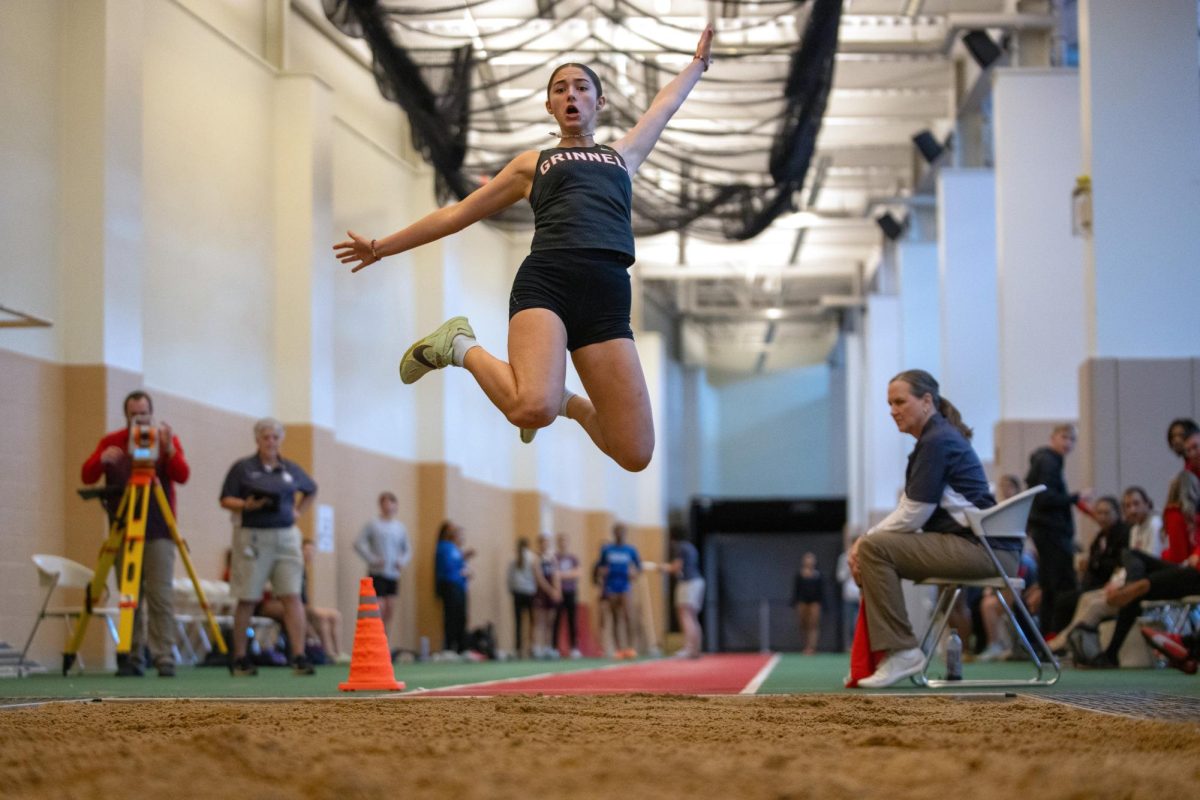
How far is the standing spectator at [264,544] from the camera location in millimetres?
7684

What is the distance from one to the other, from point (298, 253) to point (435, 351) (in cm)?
881

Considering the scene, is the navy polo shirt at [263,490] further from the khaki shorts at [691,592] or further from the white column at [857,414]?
the white column at [857,414]

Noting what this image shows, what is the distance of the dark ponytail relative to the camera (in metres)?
5.79

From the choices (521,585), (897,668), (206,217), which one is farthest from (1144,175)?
(521,585)

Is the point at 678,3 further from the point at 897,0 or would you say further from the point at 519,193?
the point at 519,193

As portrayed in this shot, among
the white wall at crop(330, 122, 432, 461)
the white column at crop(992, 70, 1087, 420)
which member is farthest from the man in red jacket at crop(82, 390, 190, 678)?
the white column at crop(992, 70, 1087, 420)

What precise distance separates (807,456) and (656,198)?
20.0 m

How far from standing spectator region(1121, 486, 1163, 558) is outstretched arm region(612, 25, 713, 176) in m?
5.10

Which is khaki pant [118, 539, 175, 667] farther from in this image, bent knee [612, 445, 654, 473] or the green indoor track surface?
bent knee [612, 445, 654, 473]

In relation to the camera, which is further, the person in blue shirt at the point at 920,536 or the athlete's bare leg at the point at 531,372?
the person in blue shirt at the point at 920,536

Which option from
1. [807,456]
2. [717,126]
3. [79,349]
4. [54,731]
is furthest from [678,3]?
[807,456]

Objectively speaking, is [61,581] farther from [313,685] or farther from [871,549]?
[871,549]

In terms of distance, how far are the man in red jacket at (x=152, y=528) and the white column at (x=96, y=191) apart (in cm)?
204

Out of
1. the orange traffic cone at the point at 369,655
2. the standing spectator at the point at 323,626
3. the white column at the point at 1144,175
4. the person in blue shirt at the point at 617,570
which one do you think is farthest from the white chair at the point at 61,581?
the person in blue shirt at the point at 617,570
